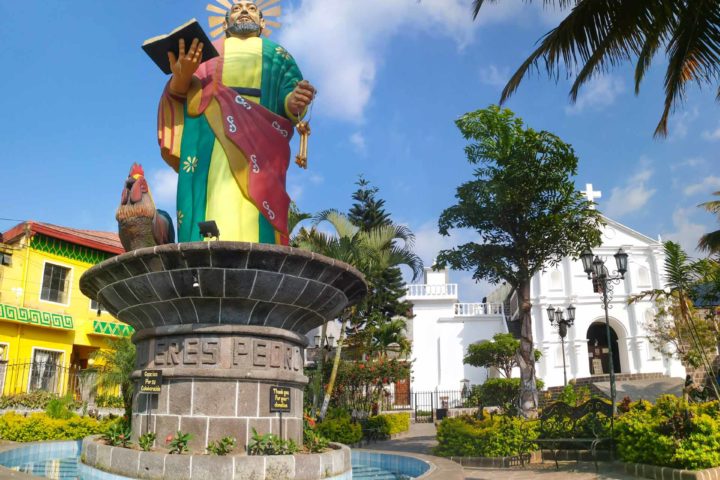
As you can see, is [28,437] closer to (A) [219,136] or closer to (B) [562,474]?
(A) [219,136]

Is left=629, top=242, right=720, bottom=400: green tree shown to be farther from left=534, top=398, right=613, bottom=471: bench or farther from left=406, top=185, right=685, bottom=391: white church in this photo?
left=406, top=185, right=685, bottom=391: white church

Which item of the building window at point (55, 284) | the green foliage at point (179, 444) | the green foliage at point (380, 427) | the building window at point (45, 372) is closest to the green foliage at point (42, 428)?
the green foliage at point (179, 444)

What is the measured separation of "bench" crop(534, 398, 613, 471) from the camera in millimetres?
11773

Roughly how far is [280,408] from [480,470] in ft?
17.0

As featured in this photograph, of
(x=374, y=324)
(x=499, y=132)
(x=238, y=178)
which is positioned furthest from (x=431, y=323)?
(x=238, y=178)

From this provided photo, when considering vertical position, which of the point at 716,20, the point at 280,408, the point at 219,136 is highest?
the point at 716,20

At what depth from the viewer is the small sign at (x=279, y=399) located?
7898mm

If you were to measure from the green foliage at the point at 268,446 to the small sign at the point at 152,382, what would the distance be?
4.55 ft

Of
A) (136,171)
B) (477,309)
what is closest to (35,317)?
(136,171)

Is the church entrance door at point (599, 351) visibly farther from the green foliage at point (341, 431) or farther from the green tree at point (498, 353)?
the green foliage at point (341, 431)

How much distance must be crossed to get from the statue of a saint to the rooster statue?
30.6 inches

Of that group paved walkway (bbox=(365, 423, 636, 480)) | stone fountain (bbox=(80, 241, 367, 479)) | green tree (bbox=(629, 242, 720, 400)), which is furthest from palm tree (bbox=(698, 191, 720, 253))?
stone fountain (bbox=(80, 241, 367, 479))

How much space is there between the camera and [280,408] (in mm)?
7957

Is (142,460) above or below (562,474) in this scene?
above
